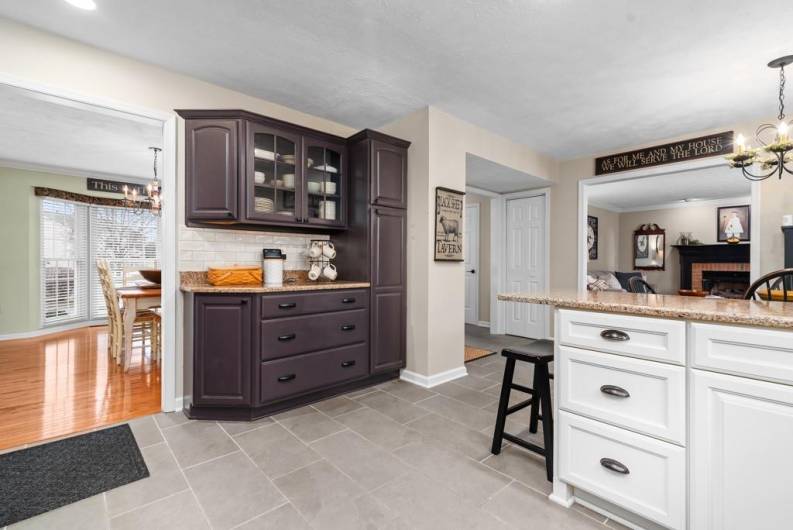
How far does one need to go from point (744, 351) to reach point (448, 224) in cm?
251

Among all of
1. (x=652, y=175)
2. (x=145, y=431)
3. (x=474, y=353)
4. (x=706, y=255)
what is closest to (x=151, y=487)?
(x=145, y=431)

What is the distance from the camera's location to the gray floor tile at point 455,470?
5.99 feet

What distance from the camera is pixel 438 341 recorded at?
136 inches

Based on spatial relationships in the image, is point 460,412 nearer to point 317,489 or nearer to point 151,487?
point 317,489

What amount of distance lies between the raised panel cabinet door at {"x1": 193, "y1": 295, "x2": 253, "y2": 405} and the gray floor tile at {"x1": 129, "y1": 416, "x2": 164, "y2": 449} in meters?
0.29

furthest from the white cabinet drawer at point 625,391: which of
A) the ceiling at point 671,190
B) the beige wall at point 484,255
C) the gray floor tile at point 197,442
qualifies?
the beige wall at point 484,255

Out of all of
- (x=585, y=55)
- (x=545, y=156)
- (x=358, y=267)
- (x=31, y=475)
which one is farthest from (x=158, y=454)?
(x=545, y=156)

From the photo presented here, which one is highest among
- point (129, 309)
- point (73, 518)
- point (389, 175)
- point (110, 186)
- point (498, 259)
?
point (110, 186)

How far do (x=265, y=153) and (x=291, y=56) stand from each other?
0.74 metres

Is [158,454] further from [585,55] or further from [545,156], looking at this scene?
[545,156]

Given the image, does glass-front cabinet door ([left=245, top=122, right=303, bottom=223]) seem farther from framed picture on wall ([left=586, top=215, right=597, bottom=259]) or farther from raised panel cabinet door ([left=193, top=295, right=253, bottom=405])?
framed picture on wall ([left=586, top=215, right=597, bottom=259])

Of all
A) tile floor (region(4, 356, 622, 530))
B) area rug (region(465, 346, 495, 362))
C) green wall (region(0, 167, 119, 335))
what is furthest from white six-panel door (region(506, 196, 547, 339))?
green wall (region(0, 167, 119, 335))

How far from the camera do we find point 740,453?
124 centimetres

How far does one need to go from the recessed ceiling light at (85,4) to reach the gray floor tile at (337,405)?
2.90 m
